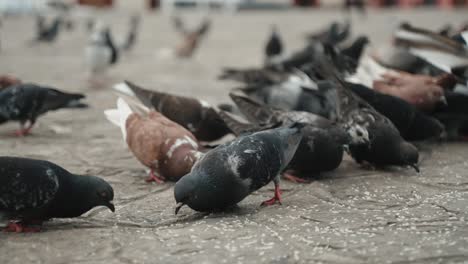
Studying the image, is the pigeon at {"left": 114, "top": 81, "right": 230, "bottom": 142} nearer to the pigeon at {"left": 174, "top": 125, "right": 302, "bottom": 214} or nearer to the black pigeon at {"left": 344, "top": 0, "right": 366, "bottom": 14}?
the pigeon at {"left": 174, "top": 125, "right": 302, "bottom": 214}

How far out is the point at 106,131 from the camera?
5773 millimetres

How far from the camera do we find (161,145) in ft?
12.9

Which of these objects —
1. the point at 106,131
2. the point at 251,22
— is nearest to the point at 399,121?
the point at 106,131

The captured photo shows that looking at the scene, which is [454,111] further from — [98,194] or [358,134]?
[98,194]

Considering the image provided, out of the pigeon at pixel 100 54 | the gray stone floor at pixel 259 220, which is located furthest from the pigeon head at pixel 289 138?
the pigeon at pixel 100 54

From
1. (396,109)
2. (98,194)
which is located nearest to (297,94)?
(396,109)

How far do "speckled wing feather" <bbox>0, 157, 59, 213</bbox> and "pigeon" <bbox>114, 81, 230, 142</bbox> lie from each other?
1.75 m

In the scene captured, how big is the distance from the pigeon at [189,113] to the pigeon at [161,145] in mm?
349

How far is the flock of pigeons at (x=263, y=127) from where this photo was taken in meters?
3.01

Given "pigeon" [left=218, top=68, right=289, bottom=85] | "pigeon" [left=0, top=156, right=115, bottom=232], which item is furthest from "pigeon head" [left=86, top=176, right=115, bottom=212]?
"pigeon" [left=218, top=68, right=289, bottom=85]

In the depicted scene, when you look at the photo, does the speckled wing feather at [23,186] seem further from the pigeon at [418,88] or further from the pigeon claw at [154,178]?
the pigeon at [418,88]

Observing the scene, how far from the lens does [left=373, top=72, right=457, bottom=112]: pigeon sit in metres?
4.93

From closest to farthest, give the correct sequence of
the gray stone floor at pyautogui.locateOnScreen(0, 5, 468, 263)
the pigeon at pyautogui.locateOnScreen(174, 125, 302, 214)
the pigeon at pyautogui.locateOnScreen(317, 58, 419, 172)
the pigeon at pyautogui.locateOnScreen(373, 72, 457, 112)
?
the gray stone floor at pyautogui.locateOnScreen(0, 5, 468, 263), the pigeon at pyautogui.locateOnScreen(174, 125, 302, 214), the pigeon at pyautogui.locateOnScreen(317, 58, 419, 172), the pigeon at pyautogui.locateOnScreen(373, 72, 457, 112)

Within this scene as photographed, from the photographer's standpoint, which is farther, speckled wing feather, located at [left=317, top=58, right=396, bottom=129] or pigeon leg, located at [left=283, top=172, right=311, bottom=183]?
speckled wing feather, located at [left=317, top=58, right=396, bottom=129]
